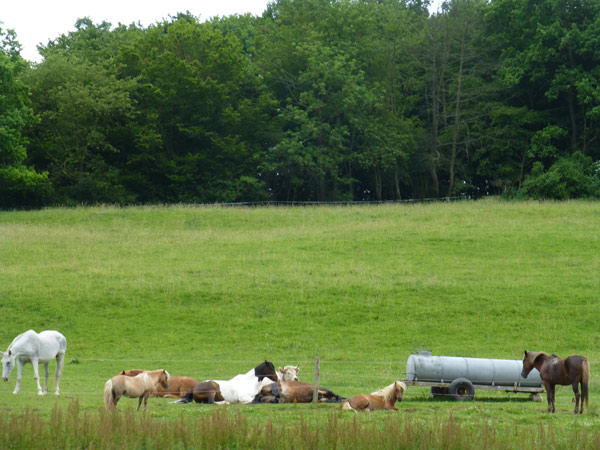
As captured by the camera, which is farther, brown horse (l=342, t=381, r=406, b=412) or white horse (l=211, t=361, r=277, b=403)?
white horse (l=211, t=361, r=277, b=403)

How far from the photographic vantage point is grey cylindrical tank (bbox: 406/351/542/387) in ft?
58.7

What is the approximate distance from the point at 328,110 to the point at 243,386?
60307 millimetres

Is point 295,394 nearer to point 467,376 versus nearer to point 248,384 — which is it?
point 248,384

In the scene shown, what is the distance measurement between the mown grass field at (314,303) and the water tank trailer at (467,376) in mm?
394

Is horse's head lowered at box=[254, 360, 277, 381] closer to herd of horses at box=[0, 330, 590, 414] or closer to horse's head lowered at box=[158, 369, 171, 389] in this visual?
herd of horses at box=[0, 330, 590, 414]

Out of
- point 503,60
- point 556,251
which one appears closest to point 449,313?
point 556,251

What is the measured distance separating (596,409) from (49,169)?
6315 cm

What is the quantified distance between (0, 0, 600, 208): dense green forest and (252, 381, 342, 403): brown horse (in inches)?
2088

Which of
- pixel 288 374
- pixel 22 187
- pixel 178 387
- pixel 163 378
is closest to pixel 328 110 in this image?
pixel 22 187

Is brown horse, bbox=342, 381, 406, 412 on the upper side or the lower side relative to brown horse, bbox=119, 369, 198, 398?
upper

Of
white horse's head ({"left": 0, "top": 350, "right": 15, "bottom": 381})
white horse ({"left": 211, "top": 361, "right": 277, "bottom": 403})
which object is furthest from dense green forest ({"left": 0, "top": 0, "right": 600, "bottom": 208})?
white horse ({"left": 211, "top": 361, "right": 277, "bottom": 403})

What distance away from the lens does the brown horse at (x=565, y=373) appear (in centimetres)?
1441

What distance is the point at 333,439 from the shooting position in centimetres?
1196

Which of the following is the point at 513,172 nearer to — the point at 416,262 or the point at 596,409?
the point at 416,262
